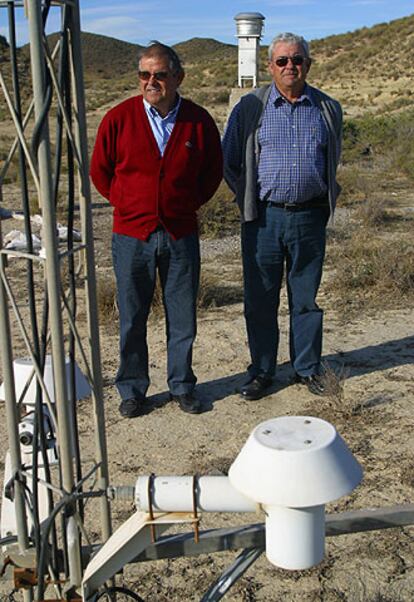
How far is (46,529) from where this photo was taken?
92.0 inches

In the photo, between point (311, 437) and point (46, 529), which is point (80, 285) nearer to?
point (46, 529)

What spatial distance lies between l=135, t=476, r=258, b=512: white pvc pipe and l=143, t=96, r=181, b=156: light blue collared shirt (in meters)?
2.36

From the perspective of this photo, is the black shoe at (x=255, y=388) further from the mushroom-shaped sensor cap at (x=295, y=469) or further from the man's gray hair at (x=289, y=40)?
the mushroom-shaped sensor cap at (x=295, y=469)

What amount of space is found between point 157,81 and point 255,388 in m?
1.87

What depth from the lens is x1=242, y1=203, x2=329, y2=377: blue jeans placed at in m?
4.60

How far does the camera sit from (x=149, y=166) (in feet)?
13.7

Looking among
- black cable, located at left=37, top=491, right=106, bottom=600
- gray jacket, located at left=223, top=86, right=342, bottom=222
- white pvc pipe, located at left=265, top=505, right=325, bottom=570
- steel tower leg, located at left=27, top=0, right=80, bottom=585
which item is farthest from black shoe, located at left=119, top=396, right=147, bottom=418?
white pvc pipe, located at left=265, top=505, right=325, bottom=570

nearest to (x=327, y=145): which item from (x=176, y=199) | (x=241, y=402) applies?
(x=176, y=199)

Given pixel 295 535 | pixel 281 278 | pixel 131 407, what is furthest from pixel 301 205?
pixel 295 535

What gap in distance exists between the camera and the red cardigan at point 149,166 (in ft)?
13.7

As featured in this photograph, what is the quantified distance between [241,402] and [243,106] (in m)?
1.69

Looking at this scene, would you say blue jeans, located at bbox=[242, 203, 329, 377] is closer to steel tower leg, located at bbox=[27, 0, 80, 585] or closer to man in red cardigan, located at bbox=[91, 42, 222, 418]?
man in red cardigan, located at bbox=[91, 42, 222, 418]

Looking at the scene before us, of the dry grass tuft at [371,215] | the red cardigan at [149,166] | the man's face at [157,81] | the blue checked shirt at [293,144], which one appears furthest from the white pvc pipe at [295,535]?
the dry grass tuft at [371,215]

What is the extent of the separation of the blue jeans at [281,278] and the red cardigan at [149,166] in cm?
48
